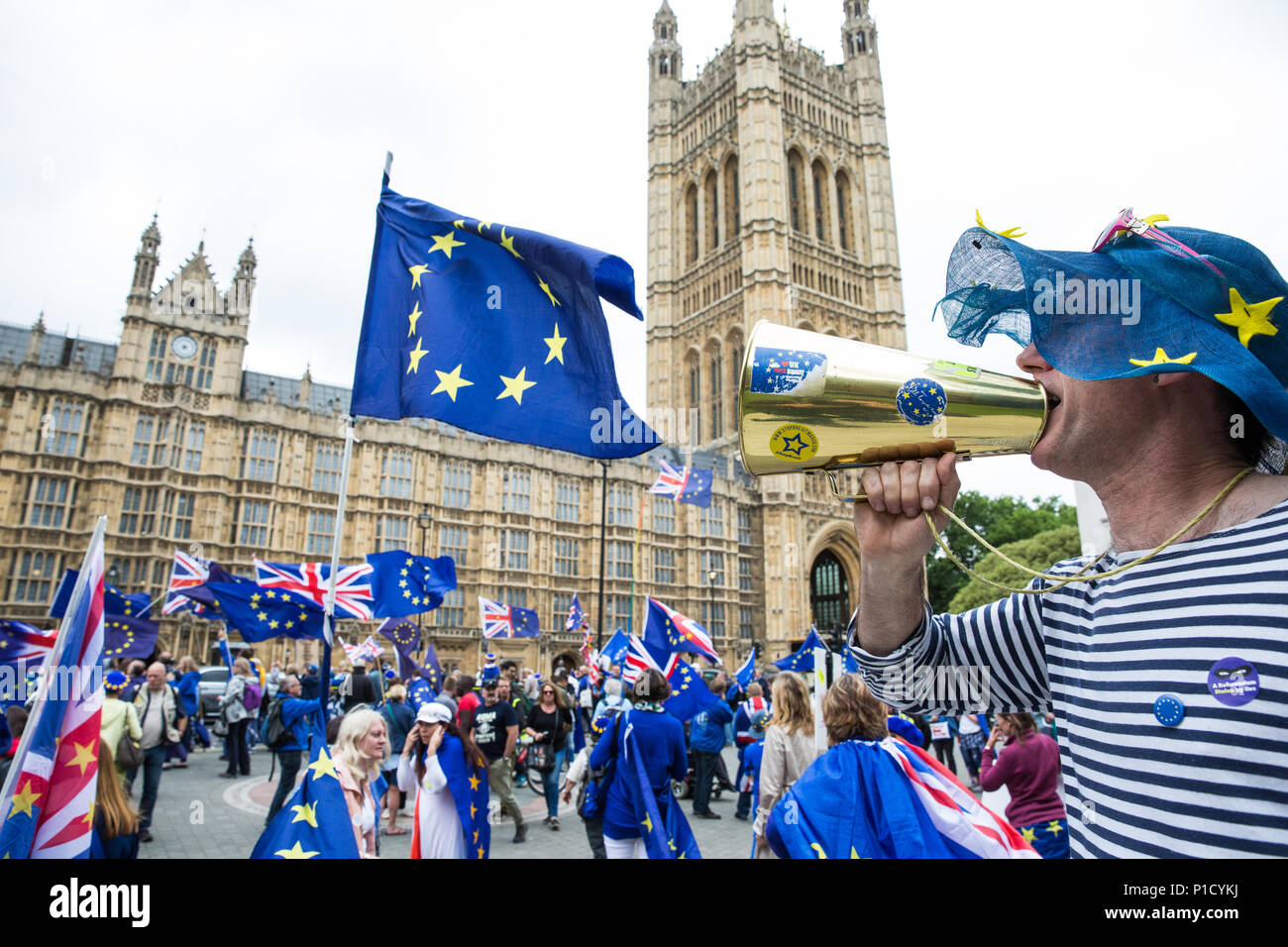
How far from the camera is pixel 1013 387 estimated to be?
129 centimetres

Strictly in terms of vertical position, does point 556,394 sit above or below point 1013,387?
above

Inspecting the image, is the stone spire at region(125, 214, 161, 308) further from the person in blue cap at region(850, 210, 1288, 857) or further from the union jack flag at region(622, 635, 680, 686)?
the person in blue cap at region(850, 210, 1288, 857)

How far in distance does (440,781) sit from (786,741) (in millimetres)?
2481

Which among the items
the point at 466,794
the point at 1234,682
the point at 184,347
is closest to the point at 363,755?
the point at 466,794

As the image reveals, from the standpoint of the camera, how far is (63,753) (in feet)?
9.73

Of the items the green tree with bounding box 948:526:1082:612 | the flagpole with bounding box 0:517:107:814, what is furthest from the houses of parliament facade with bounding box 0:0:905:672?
the flagpole with bounding box 0:517:107:814

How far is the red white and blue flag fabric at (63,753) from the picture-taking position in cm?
272

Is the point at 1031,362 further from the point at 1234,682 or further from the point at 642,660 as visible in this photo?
the point at 642,660

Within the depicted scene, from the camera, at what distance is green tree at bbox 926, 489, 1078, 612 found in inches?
2012

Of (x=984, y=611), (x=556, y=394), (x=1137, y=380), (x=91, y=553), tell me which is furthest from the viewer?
(x=556, y=394)

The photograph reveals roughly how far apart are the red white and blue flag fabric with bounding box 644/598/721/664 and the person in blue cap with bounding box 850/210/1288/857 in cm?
971
